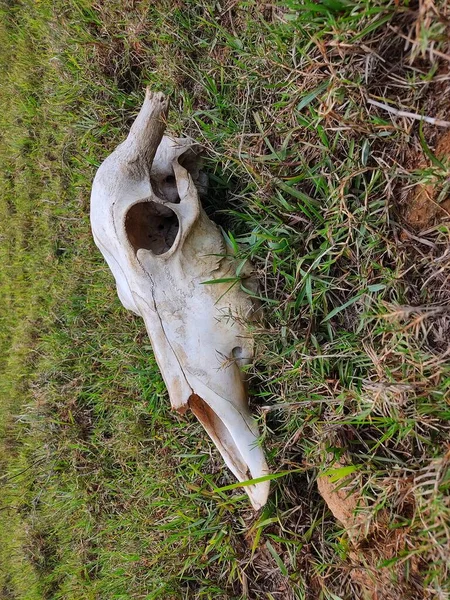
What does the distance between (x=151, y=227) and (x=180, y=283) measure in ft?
0.82

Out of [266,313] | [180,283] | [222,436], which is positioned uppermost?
[180,283]

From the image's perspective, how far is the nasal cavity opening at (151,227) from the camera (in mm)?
1836

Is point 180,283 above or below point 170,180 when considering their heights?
below

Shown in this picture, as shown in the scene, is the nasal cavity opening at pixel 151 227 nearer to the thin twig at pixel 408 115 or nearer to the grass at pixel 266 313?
the grass at pixel 266 313

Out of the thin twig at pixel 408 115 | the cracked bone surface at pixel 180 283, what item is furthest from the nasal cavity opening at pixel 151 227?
the thin twig at pixel 408 115

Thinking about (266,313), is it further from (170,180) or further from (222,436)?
(170,180)

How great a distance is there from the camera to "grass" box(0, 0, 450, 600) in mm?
1604

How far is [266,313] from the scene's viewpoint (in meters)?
1.94

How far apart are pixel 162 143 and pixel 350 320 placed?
38.7 inches

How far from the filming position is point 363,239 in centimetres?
173

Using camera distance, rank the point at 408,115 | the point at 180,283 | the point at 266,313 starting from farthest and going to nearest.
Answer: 1. the point at 266,313
2. the point at 180,283
3. the point at 408,115

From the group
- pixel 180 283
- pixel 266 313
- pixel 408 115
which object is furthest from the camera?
pixel 266 313

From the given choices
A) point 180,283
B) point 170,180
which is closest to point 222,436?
point 180,283

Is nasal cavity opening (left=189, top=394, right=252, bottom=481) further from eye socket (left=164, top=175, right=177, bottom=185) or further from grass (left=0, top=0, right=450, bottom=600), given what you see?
eye socket (left=164, top=175, right=177, bottom=185)
